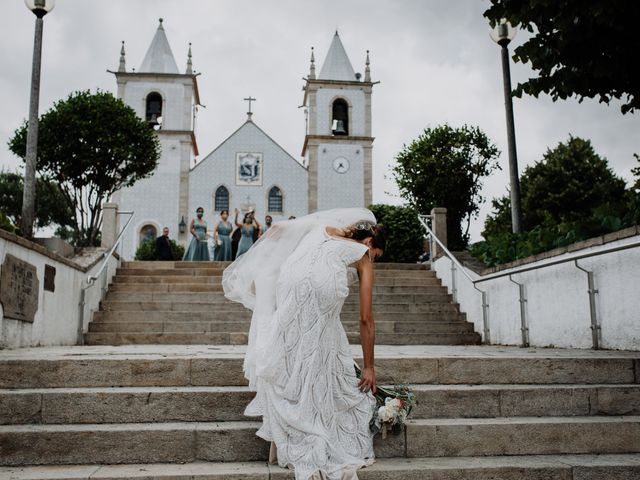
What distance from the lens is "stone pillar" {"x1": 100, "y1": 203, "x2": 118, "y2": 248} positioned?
37.8 feet

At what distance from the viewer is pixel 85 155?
17.6m

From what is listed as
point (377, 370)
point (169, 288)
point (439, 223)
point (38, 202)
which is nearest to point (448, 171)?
point (439, 223)

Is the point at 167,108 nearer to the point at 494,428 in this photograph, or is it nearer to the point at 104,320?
the point at 104,320

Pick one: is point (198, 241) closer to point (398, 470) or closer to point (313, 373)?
point (313, 373)

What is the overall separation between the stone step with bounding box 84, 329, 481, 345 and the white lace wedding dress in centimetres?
442

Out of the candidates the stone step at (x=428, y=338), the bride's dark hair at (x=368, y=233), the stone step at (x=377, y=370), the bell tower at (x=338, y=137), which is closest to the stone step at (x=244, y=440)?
the stone step at (x=377, y=370)

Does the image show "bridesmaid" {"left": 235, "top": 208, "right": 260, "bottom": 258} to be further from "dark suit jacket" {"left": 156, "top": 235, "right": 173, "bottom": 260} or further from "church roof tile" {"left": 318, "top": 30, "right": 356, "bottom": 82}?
"church roof tile" {"left": 318, "top": 30, "right": 356, "bottom": 82}

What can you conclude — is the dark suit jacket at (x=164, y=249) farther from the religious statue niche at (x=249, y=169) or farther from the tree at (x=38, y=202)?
the tree at (x=38, y=202)

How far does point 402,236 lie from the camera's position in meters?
18.0

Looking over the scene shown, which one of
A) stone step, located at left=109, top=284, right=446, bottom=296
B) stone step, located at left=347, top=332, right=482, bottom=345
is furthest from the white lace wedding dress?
stone step, located at left=109, top=284, right=446, bottom=296

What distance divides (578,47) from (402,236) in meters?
12.4

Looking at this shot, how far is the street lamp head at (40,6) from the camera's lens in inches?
364

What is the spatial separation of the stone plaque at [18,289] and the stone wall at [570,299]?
19.4ft

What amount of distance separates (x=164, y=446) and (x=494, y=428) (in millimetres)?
2199
